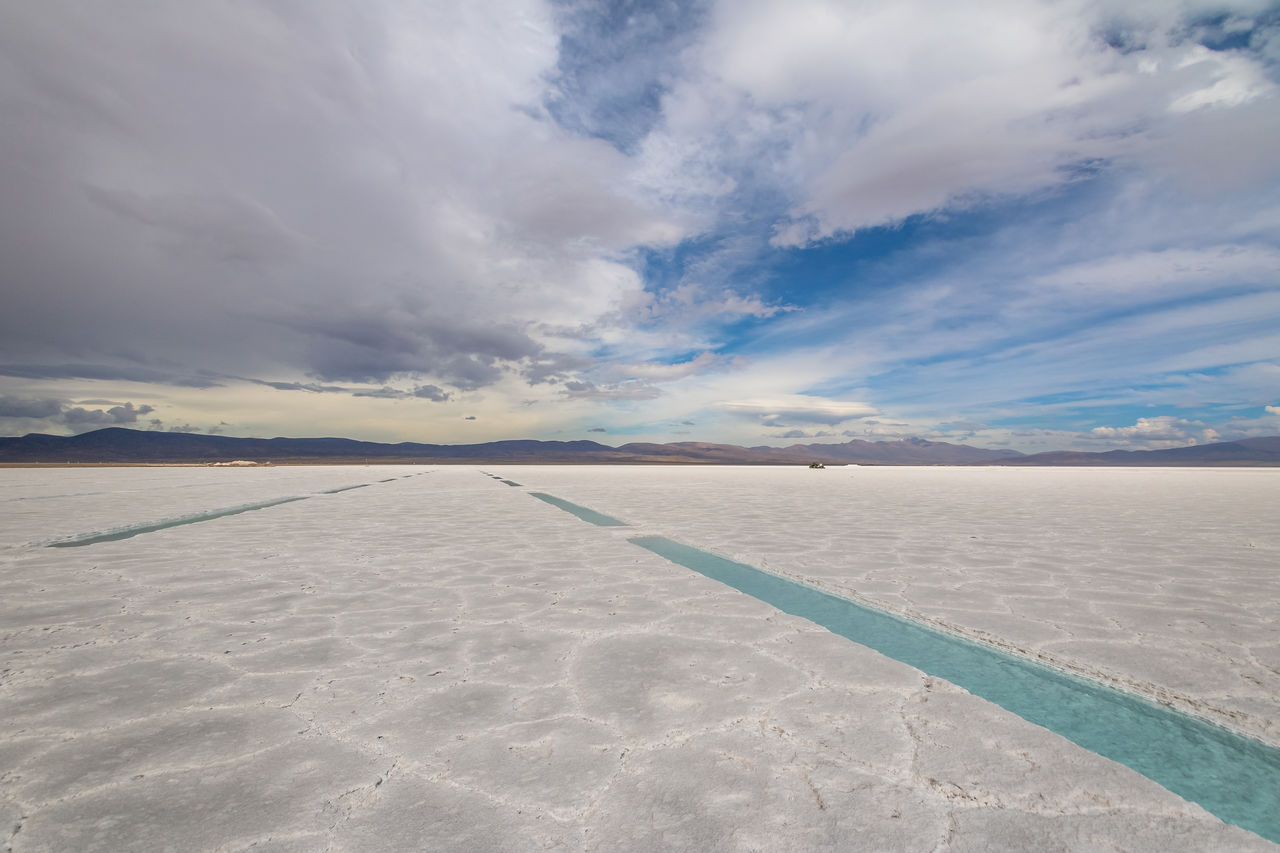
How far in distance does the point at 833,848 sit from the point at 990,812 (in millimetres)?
511

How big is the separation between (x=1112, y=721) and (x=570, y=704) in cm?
209

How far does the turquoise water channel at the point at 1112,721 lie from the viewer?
167cm

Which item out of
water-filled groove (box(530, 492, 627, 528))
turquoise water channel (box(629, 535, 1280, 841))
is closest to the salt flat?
turquoise water channel (box(629, 535, 1280, 841))

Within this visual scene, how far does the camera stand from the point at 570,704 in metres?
2.29

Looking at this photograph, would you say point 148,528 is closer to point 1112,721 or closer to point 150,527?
point 150,527

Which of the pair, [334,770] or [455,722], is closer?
[334,770]

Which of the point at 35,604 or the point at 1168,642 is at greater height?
the point at 1168,642

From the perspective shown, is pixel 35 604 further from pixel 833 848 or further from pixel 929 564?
pixel 929 564

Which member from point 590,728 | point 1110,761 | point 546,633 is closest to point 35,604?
point 546,633

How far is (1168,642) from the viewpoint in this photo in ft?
9.86

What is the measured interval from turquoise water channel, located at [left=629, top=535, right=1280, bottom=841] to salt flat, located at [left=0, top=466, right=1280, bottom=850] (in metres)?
0.12

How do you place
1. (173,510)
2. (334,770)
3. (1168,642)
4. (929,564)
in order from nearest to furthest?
(334,770), (1168,642), (929,564), (173,510)

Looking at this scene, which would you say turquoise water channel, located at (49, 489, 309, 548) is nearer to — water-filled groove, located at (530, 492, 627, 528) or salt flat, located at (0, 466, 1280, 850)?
salt flat, located at (0, 466, 1280, 850)

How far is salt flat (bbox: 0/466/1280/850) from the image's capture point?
1522 millimetres
